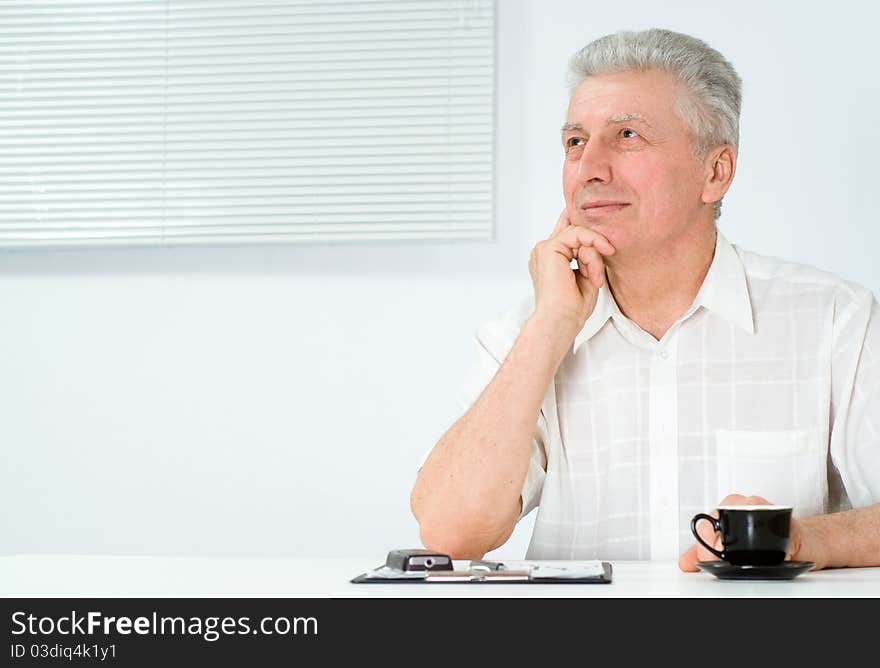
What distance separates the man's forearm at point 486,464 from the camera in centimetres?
169

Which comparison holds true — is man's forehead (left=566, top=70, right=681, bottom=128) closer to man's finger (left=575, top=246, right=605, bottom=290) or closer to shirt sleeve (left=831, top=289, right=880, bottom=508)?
man's finger (left=575, top=246, right=605, bottom=290)

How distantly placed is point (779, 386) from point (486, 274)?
3.32ft

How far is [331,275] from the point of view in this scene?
2762 millimetres

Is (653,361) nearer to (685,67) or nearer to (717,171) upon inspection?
(717,171)

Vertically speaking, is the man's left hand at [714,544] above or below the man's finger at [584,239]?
below

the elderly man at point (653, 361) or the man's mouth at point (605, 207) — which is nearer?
the elderly man at point (653, 361)

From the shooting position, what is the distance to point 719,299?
1.89m

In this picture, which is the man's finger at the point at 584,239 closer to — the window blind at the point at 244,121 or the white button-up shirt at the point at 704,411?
the white button-up shirt at the point at 704,411

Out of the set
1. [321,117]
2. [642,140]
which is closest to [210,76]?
[321,117]

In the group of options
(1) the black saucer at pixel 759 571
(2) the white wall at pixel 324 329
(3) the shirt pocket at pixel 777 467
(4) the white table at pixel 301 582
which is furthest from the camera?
(2) the white wall at pixel 324 329

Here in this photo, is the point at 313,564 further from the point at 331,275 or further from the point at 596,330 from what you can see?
the point at 331,275

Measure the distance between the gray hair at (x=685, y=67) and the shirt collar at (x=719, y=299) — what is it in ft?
0.67

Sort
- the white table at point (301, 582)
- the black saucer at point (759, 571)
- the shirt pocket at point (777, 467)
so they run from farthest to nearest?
the shirt pocket at point (777, 467) < the black saucer at point (759, 571) < the white table at point (301, 582)

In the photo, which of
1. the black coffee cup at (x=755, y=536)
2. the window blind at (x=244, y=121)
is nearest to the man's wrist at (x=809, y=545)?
the black coffee cup at (x=755, y=536)
